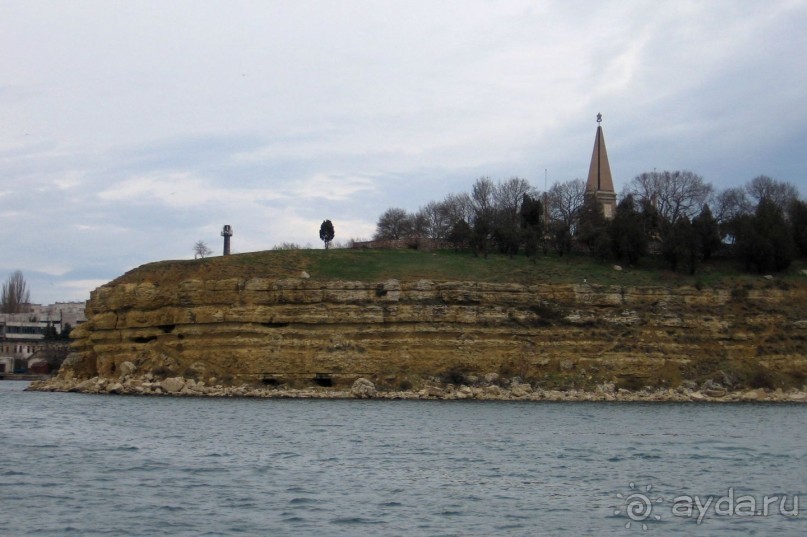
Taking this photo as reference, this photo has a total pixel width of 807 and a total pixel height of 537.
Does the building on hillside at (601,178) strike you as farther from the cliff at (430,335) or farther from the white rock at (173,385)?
the white rock at (173,385)

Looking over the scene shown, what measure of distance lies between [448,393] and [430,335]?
445cm

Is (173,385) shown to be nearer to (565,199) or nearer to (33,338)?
(565,199)

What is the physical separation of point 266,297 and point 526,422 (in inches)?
955

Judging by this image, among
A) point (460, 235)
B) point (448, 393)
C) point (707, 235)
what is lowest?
point (448, 393)

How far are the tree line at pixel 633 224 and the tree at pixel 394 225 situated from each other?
0.09 metres

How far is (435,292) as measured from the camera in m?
61.0

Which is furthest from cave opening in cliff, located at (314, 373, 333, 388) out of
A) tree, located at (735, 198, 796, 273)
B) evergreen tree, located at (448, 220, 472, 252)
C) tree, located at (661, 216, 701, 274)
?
tree, located at (735, 198, 796, 273)

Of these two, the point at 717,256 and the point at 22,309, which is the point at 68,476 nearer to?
the point at 717,256

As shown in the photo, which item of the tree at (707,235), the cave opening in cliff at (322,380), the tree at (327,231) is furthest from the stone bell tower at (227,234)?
the tree at (707,235)

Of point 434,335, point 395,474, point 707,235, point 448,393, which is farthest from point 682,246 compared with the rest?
point 395,474

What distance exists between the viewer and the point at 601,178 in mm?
89750

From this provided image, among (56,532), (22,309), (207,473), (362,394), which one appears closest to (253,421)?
(207,473)

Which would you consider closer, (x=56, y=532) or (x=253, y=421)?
(x=56, y=532)

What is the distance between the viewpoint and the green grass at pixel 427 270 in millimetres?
63344
